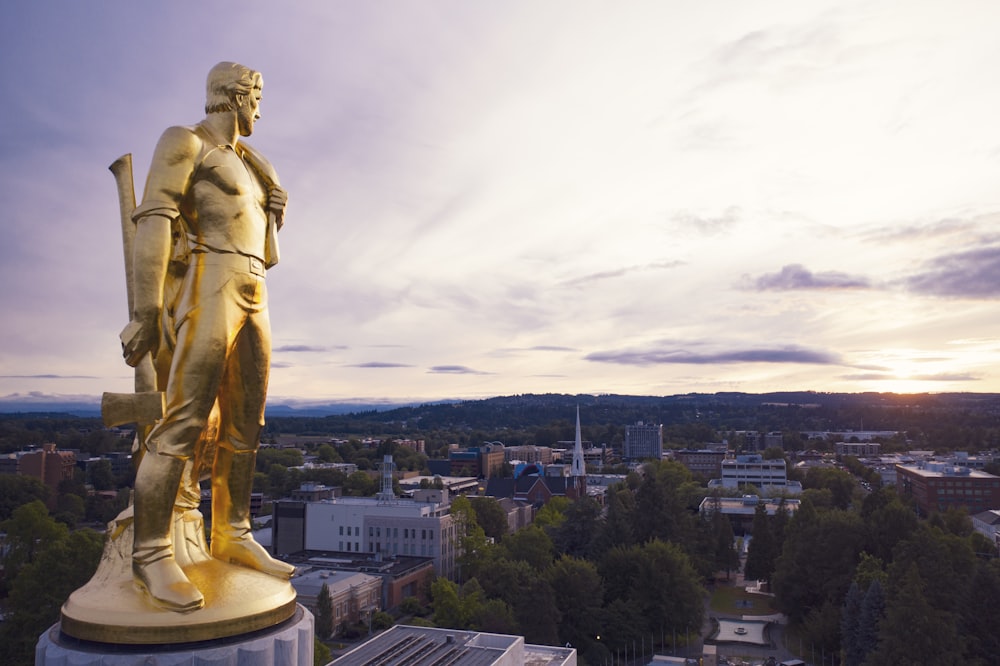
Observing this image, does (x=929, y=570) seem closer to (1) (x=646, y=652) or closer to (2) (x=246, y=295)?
(1) (x=646, y=652)

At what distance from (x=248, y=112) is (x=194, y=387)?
129 inches

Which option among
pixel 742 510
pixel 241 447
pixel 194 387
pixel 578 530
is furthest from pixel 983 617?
pixel 742 510

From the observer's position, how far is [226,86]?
9.22 m

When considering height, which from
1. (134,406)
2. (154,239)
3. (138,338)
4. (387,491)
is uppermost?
(154,239)

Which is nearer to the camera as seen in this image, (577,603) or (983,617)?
(983,617)

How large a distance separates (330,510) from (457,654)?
36931mm

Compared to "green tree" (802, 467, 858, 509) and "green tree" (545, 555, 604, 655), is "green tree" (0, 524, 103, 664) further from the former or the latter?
"green tree" (802, 467, 858, 509)

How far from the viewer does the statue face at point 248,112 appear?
9.32 metres

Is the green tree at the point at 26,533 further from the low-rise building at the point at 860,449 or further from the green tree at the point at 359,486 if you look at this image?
the low-rise building at the point at 860,449

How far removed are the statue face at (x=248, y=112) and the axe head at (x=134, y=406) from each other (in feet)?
10.6

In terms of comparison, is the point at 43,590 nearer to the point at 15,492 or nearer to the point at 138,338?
the point at 138,338

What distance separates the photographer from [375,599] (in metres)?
49.5

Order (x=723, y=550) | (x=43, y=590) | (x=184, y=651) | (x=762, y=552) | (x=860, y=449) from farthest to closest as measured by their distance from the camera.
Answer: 1. (x=860, y=449)
2. (x=723, y=550)
3. (x=762, y=552)
4. (x=43, y=590)
5. (x=184, y=651)

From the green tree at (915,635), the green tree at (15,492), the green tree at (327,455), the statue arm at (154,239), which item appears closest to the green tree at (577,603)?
the green tree at (915,635)
